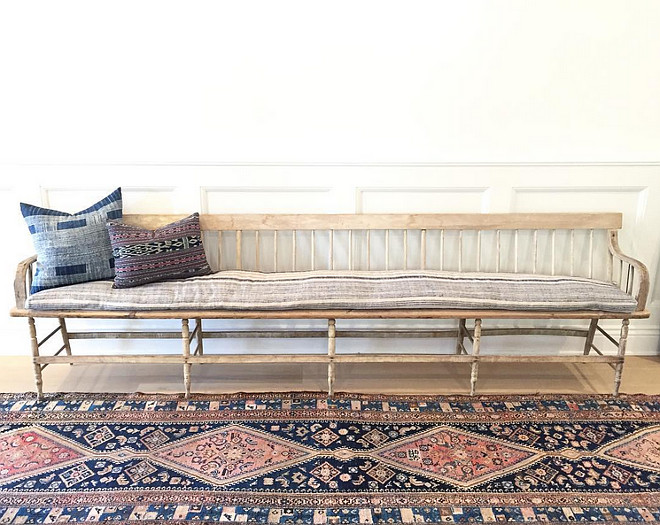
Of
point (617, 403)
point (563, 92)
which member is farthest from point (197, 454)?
point (563, 92)

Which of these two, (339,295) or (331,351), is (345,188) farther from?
(331,351)

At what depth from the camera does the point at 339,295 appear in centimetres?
238

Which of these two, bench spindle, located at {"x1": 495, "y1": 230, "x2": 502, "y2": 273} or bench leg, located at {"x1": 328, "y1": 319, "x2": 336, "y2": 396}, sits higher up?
bench spindle, located at {"x1": 495, "y1": 230, "x2": 502, "y2": 273}

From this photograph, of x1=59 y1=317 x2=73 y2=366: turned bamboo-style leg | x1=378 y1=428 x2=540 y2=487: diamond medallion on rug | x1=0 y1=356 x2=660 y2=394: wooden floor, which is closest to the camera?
x1=378 y1=428 x2=540 y2=487: diamond medallion on rug

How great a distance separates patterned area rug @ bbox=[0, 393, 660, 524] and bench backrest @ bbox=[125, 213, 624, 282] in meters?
0.74

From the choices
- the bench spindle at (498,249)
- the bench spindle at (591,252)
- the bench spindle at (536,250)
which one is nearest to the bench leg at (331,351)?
the bench spindle at (498,249)

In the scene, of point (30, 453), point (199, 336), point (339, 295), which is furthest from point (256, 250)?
point (30, 453)

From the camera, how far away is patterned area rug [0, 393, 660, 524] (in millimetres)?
1768

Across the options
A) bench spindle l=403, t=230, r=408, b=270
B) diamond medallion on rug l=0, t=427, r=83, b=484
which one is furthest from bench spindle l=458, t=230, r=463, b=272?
diamond medallion on rug l=0, t=427, r=83, b=484

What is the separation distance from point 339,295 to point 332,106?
1025 millimetres

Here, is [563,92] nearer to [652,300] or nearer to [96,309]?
[652,300]

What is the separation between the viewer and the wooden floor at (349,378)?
261 cm

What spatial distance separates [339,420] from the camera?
2271 mm

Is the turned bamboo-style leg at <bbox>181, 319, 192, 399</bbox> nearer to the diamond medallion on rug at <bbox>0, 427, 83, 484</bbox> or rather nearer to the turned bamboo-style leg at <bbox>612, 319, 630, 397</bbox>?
the diamond medallion on rug at <bbox>0, 427, 83, 484</bbox>
